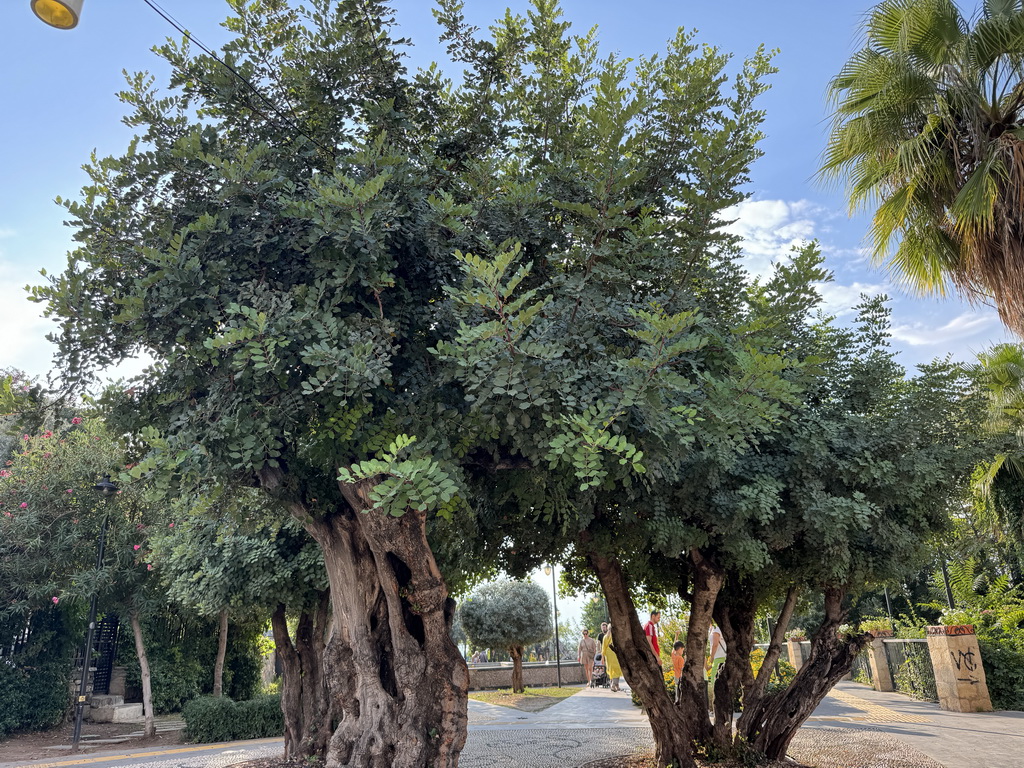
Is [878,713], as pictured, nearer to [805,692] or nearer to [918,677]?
[918,677]

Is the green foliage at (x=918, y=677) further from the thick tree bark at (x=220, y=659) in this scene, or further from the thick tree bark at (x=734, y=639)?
the thick tree bark at (x=220, y=659)

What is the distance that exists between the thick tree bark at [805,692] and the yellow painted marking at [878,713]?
564 centimetres

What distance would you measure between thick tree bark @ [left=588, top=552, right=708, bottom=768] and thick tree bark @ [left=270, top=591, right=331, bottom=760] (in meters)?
3.66

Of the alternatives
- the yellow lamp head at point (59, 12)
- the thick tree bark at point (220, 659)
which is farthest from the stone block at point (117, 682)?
the yellow lamp head at point (59, 12)

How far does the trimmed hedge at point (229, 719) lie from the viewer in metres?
13.5

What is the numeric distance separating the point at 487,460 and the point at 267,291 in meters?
2.38

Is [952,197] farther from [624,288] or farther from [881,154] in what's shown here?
[624,288]

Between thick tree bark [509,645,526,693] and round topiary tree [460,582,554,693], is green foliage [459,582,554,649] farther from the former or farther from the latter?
thick tree bark [509,645,526,693]

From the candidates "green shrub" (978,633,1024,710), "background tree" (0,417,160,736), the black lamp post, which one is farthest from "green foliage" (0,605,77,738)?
"green shrub" (978,633,1024,710)

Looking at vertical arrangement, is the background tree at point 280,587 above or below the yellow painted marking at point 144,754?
above

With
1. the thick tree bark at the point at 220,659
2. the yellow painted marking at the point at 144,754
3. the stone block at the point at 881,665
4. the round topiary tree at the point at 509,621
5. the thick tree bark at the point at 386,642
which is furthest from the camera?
the round topiary tree at the point at 509,621

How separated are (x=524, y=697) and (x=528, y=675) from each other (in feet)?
16.7

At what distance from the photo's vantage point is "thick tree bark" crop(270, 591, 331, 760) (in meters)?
8.41

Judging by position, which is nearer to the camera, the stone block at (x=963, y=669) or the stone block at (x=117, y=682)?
the stone block at (x=963, y=669)
